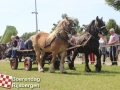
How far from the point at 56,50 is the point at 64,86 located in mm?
3716

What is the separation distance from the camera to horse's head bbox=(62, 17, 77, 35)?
1085 cm

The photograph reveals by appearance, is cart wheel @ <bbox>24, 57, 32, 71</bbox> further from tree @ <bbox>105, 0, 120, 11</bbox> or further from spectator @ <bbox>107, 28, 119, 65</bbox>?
tree @ <bbox>105, 0, 120, 11</bbox>

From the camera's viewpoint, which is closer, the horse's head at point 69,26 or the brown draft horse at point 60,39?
the horse's head at point 69,26

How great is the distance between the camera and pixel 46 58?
1337cm

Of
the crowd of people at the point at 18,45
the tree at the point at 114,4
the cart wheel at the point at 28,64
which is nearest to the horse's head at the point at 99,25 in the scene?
the cart wheel at the point at 28,64

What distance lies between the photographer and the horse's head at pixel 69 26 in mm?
10853

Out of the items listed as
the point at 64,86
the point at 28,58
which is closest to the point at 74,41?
the point at 28,58

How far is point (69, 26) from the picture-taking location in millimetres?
10945

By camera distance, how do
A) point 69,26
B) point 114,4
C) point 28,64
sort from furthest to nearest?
point 114,4 → point 28,64 → point 69,26

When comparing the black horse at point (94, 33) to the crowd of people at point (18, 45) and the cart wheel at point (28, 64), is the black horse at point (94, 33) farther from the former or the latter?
the crowd of people at point (18, 45)

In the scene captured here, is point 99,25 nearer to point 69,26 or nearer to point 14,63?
point 69,26

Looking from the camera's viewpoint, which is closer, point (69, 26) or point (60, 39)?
point (69, 26)

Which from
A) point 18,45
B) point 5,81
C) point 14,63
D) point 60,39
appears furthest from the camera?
point 18,45

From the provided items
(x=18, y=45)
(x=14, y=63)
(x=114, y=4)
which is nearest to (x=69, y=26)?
(x=14, y=63)
